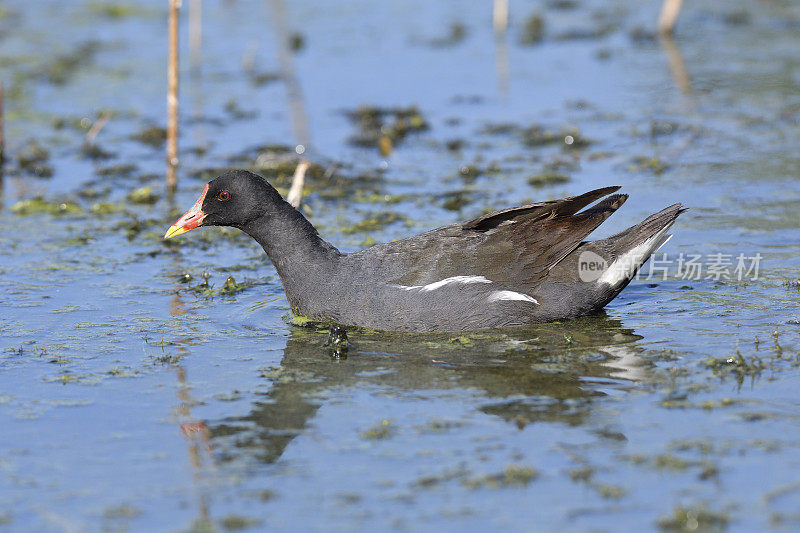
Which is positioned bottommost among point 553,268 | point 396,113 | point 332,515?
point 332,515

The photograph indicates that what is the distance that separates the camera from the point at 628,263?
6.30 m

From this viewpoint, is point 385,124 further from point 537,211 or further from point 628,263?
point 628,263

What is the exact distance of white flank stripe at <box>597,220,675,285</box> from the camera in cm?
630

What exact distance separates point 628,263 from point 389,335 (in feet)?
4.67

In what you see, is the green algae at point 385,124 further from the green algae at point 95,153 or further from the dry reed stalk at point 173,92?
the green algae at point 95,153

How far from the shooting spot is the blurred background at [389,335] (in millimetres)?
4270

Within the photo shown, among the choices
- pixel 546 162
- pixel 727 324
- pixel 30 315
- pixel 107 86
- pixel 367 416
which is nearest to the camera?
pixel 367 416

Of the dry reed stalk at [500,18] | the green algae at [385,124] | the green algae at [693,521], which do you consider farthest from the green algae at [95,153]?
the green algae at [693,521]

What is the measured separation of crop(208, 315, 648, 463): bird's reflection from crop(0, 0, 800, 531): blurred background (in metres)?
0.02

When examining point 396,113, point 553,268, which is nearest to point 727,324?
point 553,268

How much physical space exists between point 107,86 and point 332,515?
976 cm

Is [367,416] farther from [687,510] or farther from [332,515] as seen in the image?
[687,510]

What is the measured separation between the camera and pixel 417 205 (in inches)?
343

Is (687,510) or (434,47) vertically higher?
(434,47)
